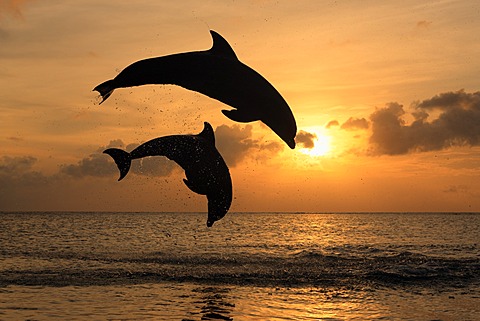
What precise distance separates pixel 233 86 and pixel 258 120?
0.87 metres

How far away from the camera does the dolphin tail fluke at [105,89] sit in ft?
36.8

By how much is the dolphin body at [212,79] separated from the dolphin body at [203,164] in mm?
1286

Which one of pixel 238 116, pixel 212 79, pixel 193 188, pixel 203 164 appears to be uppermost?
pixel 212 79

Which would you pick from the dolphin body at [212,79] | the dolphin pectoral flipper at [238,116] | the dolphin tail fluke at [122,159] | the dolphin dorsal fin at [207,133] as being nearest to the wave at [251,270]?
the dolphin tail fluke at [122,159]

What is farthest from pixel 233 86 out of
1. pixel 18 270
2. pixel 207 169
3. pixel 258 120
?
pixel 18 270

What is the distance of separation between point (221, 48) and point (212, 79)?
104 cm

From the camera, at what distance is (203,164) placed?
40.0 ft

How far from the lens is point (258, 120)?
11.7 meters

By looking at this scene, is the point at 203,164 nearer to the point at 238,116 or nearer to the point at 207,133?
the point at 207,133

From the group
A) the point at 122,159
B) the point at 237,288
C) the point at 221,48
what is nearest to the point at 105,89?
the point at 122,159

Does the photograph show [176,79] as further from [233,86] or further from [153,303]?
[153,303]

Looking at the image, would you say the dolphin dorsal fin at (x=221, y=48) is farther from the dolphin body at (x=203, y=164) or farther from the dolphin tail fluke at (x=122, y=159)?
the dolphin tail fluke at (x=122, y=159)

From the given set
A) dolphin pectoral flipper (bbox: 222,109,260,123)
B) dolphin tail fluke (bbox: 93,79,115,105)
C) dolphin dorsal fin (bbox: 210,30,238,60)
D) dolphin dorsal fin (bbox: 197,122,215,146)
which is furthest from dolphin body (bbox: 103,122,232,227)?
dolphin tail fluke (bbox: 93,79,115,105)

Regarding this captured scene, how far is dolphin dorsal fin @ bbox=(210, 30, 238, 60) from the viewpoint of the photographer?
11.9m
